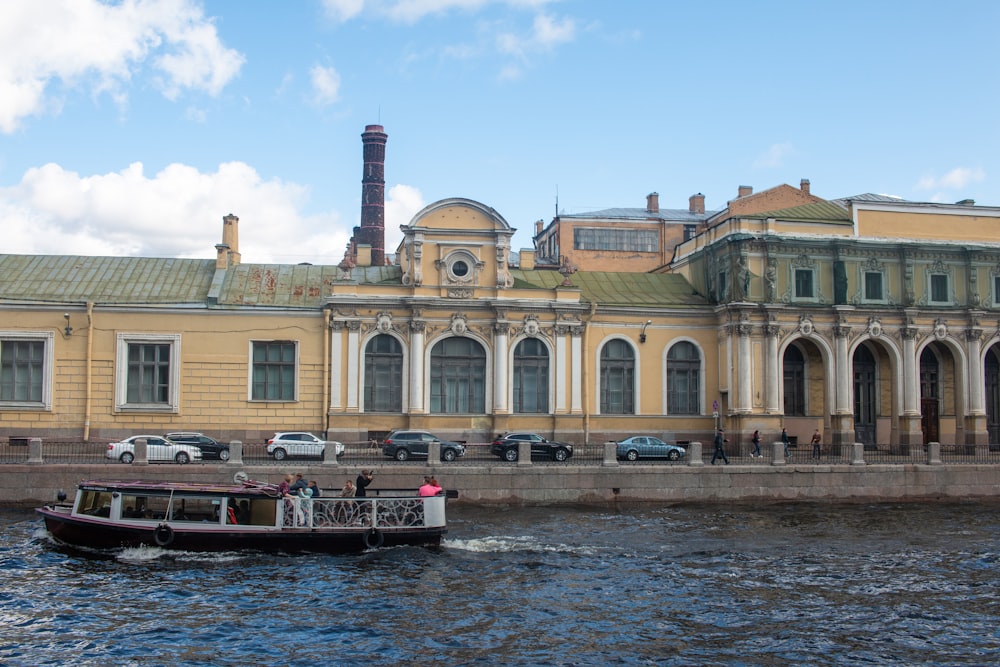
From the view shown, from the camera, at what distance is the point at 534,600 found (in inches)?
854

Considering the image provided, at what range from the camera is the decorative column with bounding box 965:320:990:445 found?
151 ft

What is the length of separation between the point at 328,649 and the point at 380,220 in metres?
57.4

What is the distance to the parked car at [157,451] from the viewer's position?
34.4m

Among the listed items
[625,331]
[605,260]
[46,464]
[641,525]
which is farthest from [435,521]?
[605,260]

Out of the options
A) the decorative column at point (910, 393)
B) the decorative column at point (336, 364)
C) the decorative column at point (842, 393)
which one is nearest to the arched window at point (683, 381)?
the decorative column at point (842, 393)

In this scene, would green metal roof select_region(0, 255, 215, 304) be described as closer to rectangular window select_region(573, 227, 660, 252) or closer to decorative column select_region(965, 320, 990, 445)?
rectangular window select_region(573, 227, 660, 252)

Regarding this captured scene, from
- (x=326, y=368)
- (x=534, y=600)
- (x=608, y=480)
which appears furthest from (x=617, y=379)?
(x=534, y=600)

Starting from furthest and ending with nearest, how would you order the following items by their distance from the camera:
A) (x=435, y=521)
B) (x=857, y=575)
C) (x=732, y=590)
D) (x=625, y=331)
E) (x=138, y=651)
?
1. (x=625, y=331)
2. (x=435, y=521)
3. (x=857, y=575)
4. (x=732, y=590)
5. (x=138, y=651)

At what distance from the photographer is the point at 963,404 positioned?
152ft

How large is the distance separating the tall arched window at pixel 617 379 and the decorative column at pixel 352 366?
11099mm

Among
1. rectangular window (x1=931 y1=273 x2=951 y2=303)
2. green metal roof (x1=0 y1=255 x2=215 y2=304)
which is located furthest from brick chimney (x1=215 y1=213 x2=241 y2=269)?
rectangular window (x1=931 y1=273 x2=951 y2=303)

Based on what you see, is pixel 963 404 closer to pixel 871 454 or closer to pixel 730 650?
pixel 871 454

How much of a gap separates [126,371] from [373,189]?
34808 millimetres

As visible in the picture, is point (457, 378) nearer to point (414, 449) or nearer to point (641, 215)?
point (414, 449)
